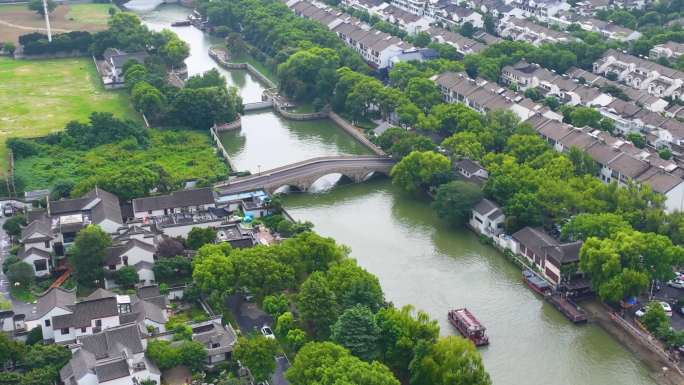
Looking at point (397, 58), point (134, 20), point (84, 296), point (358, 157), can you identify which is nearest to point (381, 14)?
point (397, 58)

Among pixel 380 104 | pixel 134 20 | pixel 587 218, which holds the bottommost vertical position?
pixel 134 20

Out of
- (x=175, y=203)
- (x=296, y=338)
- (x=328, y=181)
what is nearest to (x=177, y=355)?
(x=296, y=338)

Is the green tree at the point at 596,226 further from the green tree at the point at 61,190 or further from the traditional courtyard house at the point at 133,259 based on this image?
the green tree at the point at 61,190

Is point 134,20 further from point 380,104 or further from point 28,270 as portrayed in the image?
point 28,270

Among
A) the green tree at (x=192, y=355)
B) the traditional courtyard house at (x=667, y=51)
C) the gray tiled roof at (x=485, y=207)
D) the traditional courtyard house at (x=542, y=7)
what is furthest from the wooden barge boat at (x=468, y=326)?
the traditional courtyard house at (x=542, y=7)

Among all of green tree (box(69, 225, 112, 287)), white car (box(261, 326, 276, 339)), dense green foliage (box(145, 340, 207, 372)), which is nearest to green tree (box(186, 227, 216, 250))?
green tree (box(69, 225, 112, 287))

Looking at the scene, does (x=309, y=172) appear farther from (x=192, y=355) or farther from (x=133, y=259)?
(x=192, y=355)

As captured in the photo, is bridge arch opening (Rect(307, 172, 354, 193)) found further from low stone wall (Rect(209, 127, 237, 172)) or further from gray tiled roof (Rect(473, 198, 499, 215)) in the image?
gray tiled roof (Rect(473, 198, 499, 215))
